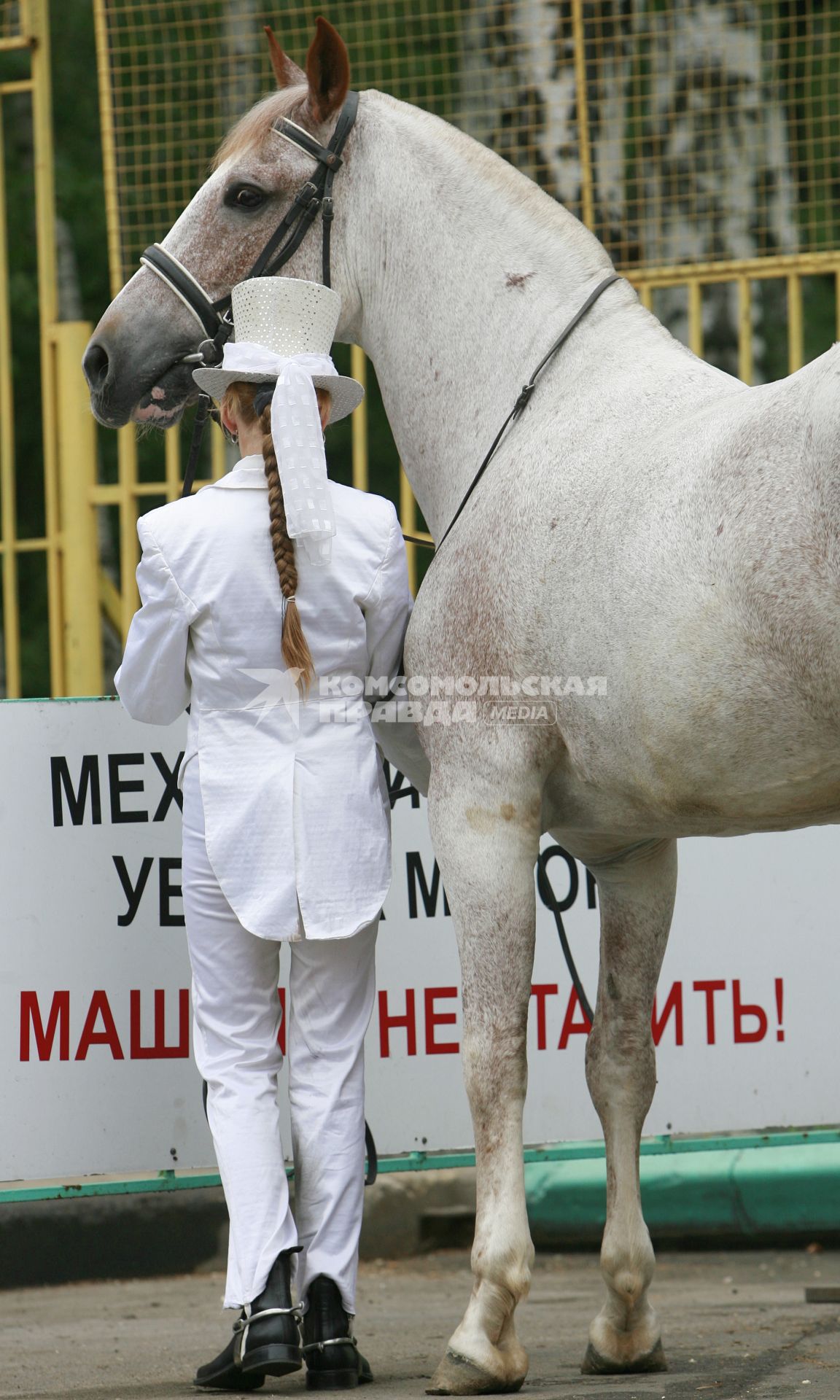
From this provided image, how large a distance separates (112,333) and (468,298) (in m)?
0.76

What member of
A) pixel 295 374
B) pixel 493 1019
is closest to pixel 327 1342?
pixel 493 1019

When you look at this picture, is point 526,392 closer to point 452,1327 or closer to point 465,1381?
point 465,1381

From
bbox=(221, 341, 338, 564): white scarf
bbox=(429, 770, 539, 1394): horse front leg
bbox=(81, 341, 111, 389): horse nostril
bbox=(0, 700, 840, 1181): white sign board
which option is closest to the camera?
bbox=(429, 770, 539, 1394): horse front leg

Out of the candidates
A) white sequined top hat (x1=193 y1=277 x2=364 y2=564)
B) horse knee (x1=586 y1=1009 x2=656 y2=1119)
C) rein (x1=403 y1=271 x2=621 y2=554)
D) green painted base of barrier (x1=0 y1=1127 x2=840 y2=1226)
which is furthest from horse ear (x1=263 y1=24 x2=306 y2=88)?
green painted base of barrier (x1=0 y1=1127 x2=840 y2=1226)

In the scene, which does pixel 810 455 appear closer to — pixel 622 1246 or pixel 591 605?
pixel 591 605

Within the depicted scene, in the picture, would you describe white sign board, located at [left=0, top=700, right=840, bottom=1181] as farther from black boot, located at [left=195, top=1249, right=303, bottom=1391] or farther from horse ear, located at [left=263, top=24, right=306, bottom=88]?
horse ear, located at [left=263, top=24, right=306, bottom=88]

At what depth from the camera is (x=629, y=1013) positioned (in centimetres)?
359

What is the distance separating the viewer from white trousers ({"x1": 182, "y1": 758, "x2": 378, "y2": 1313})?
3.37 meters

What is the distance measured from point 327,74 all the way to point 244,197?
11.6 inches

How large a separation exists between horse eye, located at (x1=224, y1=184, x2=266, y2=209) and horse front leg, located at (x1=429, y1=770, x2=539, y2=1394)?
1287 mm

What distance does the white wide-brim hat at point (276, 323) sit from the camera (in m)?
3.46

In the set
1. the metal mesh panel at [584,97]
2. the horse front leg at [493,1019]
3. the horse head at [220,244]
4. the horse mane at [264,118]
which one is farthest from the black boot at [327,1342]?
the metal mesh panel at [584,97]

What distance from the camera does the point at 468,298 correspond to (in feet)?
11.5

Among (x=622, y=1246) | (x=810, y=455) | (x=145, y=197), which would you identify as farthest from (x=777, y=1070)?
(x=145, y=197)
